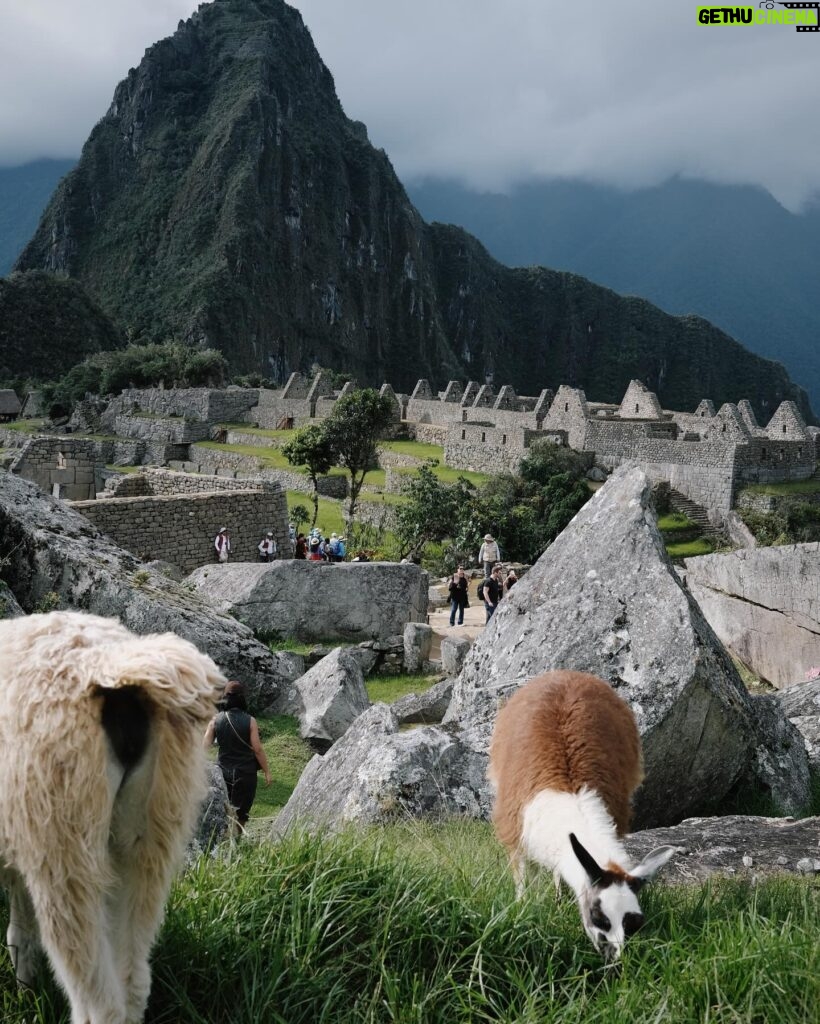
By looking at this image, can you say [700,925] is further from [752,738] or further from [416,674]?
[416,674]

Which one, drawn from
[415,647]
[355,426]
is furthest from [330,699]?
[355,426]

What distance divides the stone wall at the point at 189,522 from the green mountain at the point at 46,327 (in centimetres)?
8747

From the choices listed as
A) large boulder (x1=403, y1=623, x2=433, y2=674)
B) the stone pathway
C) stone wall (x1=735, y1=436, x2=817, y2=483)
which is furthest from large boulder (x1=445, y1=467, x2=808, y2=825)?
stone wall (x1=735, y1=436, x2=817, y2=483)

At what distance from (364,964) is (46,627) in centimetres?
136

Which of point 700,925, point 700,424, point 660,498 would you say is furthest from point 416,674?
point 700,424

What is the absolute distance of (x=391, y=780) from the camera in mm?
4910

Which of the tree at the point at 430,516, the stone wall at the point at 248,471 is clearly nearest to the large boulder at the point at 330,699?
the tree at the point at 430,516

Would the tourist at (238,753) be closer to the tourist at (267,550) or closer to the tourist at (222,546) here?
the tourist at (222,546)

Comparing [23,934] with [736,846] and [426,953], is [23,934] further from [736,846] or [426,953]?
[736,846]

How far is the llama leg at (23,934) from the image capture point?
2.58 m

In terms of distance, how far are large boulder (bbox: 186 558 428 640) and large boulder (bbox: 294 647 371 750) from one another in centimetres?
277

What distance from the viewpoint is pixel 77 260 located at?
180500mm

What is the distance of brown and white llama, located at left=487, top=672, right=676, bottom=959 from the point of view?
9.75 ft

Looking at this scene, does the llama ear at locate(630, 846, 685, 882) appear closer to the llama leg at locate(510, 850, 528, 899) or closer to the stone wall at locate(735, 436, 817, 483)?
the llama leg at locate(510, 850, 528, 899)
